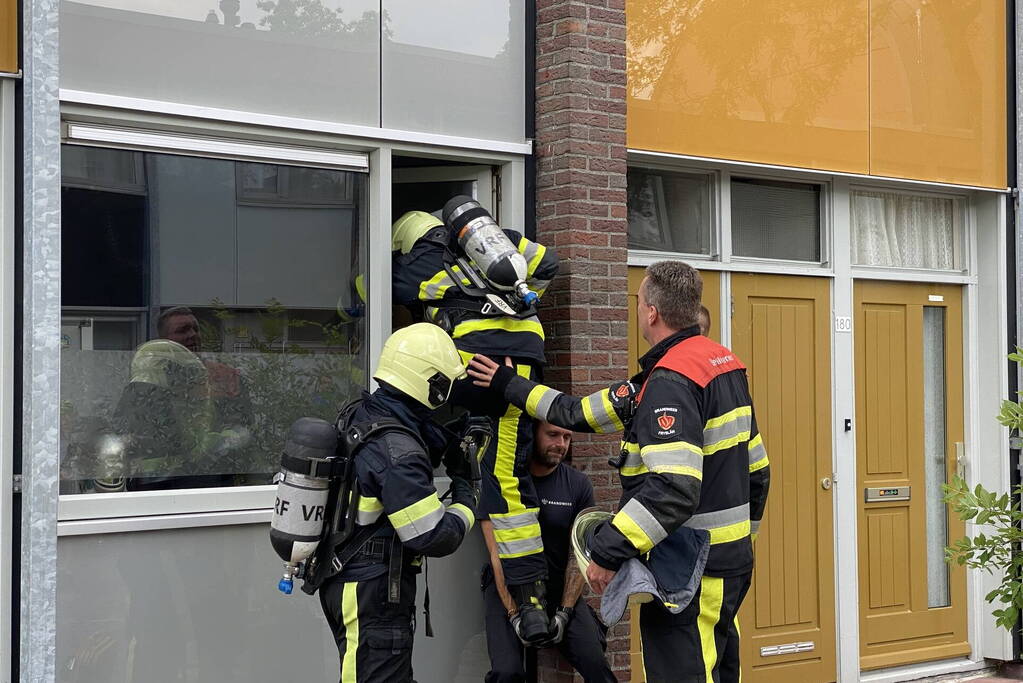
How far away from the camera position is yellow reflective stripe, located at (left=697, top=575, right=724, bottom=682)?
5.05 metres

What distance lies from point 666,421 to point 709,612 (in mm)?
820

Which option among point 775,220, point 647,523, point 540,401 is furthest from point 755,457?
point 775,220

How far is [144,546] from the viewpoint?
5.52m

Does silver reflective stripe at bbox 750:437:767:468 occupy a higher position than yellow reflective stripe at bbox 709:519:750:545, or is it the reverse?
silver reflective stripe at bbox 750:437:767:468

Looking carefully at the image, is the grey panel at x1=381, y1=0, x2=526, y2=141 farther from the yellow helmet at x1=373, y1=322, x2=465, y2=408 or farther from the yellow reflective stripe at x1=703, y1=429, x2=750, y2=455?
the yellow reflective stripe at x1=703, y1=429, x2=750, y2=455

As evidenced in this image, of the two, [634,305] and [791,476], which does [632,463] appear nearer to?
[634,305]

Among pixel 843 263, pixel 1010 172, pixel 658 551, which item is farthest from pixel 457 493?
pixel 1010 172

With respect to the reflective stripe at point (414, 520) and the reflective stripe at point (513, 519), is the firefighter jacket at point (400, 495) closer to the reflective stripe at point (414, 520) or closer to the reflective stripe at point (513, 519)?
the reflective stripe at point (414, 520)

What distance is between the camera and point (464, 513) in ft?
16.3

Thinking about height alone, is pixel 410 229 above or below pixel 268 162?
below

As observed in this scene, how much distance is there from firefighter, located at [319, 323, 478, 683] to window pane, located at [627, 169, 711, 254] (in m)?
2.70

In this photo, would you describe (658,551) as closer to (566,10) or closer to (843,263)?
(566,10)

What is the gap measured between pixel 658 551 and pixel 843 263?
3746mm

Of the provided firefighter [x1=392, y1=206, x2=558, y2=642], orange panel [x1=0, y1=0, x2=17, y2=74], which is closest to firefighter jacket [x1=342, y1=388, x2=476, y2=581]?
firefighter [x1=392, y1=206, x2=558, y2=642]
